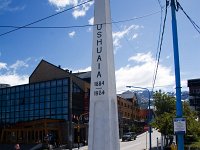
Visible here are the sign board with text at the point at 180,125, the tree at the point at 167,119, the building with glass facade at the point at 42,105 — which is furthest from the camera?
the building with glass facade at the point at 42,105

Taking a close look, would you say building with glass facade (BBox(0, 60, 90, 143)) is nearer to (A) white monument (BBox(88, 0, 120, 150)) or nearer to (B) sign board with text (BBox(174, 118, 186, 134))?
(A) white monument (BBox(88, 0, 120, 150))

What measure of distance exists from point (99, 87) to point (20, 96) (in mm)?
61432

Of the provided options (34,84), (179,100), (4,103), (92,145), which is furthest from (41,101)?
(179,100)

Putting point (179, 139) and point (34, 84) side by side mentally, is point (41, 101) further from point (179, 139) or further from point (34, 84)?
point (179, 139)

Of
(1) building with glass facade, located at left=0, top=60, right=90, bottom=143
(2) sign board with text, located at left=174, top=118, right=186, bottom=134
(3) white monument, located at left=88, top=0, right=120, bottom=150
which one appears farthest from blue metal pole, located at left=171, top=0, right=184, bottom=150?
(1) building with glass facade, located at left=0, top=60, right=90, bottom=143

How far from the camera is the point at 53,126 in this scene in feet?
223

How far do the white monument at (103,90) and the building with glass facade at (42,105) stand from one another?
45.5m

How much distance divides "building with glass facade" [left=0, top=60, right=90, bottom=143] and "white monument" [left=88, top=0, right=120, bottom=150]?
149 ft

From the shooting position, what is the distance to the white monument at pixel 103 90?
1888 cm

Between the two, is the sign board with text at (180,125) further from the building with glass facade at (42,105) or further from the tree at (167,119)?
the building with glass facade at (42,105)

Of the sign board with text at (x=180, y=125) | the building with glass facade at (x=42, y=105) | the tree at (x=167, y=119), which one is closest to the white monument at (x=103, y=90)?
the sign board with text at (x=180, y=125)

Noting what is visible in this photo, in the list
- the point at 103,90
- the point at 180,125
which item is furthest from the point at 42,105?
the point at 180,125

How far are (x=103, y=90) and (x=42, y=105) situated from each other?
5596 cm

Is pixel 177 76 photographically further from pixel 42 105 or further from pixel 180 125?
pixel 42 105
